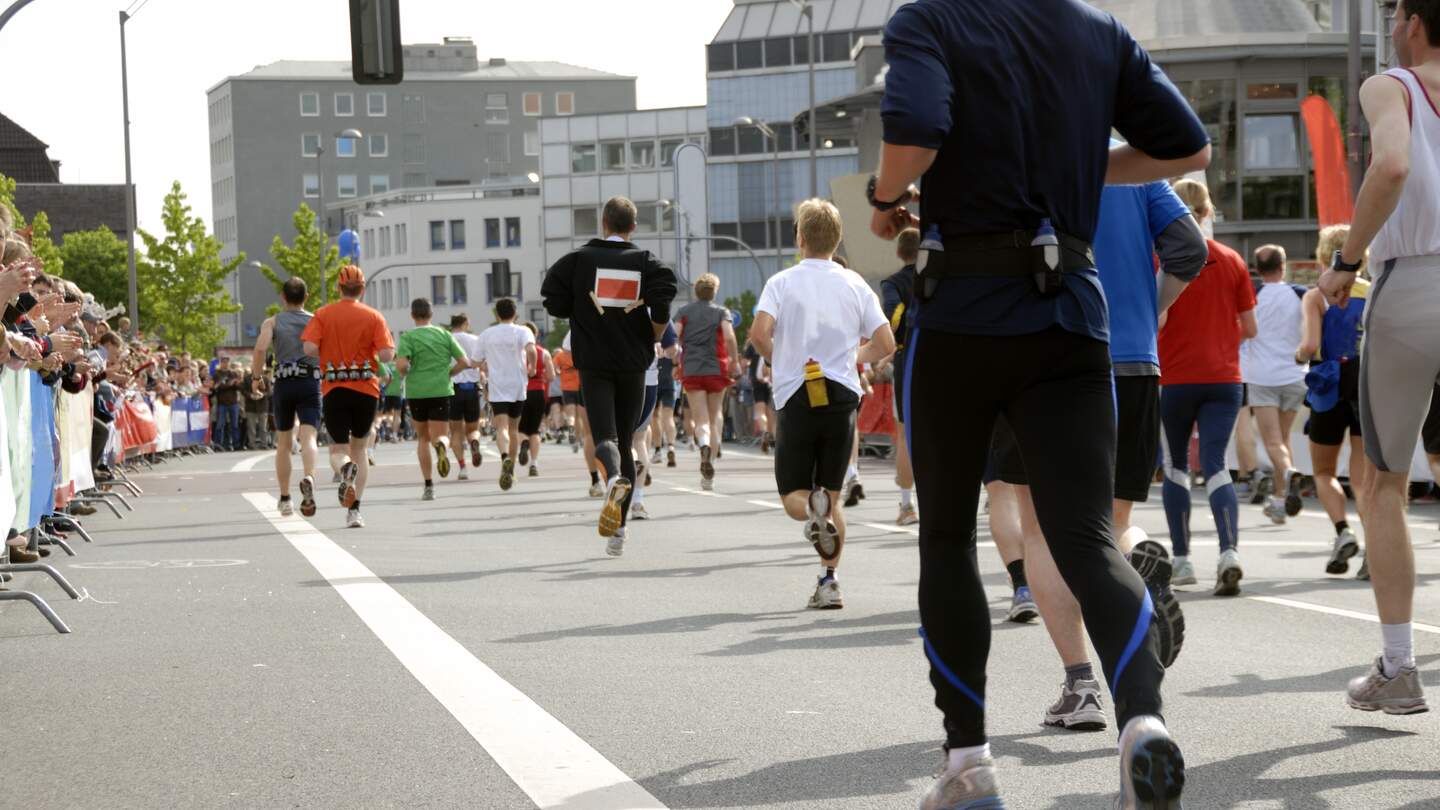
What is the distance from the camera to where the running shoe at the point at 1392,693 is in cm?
585

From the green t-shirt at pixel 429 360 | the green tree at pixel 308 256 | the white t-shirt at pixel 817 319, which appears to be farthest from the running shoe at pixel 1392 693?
the green tree at pixel 308 256

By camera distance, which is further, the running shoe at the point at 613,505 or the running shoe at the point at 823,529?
the running shoe at the point at 613,505

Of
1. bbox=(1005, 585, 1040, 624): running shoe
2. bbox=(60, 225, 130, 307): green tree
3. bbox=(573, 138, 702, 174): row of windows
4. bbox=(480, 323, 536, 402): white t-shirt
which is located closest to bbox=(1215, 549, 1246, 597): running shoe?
bbox=(1005, 585, 1040, 624): running shoe

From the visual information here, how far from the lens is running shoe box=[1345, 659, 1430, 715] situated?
5.85 metres

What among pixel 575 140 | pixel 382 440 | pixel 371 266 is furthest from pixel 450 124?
pixel 382 440

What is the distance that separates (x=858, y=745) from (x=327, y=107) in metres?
154

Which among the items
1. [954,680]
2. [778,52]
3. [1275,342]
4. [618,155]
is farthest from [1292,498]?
[618,155]

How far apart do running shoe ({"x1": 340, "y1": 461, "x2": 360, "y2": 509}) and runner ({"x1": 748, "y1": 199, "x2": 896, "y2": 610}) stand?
6433 mm

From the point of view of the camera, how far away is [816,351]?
10055 mm

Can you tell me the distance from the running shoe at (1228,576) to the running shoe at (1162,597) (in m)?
4.60

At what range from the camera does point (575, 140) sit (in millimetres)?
115625

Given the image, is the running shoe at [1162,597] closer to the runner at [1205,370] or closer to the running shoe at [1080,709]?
the running shoe at [1080,709]

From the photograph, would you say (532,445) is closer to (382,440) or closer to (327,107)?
(382,440)

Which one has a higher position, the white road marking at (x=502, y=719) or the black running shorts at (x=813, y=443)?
the black running shorts at (x=813, y=443)
